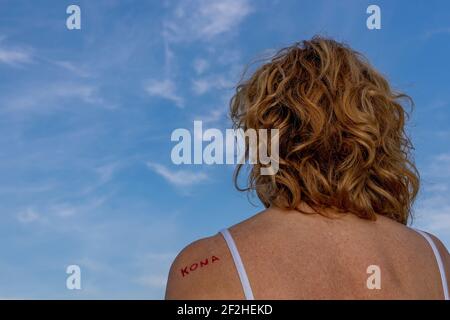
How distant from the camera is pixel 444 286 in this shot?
12.0 feet

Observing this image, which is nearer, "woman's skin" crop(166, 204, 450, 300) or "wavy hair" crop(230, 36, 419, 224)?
"woman's skin" crop(166, 204, 450, 300)

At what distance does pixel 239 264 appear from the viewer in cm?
334

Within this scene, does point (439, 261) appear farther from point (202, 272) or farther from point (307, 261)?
point (202, 272)

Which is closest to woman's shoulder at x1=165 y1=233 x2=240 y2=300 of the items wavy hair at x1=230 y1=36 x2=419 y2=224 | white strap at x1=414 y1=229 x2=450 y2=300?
wavy hair at x1=230 y1=36 x2=419 y2=224

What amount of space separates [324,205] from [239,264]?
63 cm

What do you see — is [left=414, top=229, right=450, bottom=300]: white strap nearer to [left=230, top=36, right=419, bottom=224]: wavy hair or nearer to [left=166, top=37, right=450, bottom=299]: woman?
[left=166, top=37, right=450, bottom=299]: woman

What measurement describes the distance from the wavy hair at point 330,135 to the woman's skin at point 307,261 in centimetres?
12

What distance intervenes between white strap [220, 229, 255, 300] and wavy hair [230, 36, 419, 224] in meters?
0.38

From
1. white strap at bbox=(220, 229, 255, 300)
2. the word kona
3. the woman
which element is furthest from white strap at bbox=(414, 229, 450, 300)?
the word kona

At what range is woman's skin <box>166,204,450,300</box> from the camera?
332 centimetres

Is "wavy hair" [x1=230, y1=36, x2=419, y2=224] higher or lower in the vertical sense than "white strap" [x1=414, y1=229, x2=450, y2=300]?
higher

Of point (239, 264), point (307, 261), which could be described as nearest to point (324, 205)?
point (307, 261)
